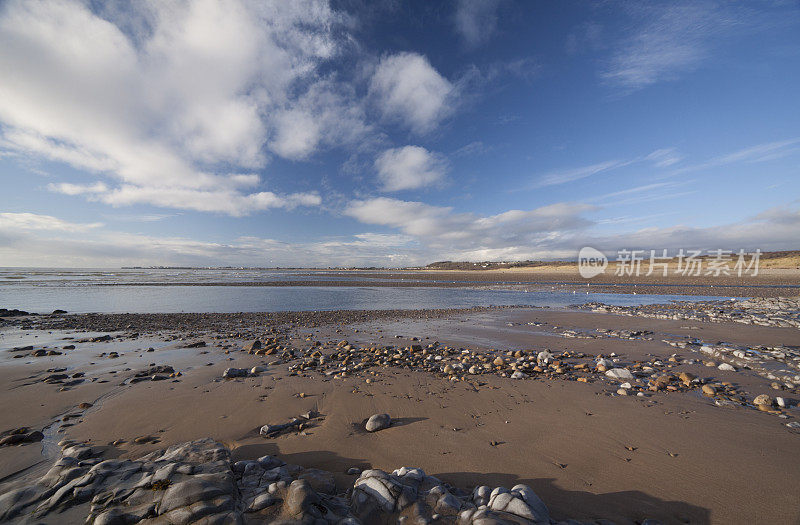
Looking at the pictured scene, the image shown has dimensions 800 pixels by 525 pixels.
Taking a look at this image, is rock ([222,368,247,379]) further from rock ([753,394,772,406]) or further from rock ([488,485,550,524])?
rock ([753,394,772,406])

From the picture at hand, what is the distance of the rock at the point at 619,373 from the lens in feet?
24.1

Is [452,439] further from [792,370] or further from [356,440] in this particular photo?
[792,370]

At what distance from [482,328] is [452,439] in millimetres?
9924

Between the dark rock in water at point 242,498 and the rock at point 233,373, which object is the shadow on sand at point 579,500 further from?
the rock at point 233,373

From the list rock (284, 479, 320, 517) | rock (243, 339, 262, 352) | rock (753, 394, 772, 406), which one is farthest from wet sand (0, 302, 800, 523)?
rock (284, 479, 320, 517)

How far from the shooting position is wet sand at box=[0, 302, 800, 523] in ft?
11.5

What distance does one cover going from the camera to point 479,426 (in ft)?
16.7

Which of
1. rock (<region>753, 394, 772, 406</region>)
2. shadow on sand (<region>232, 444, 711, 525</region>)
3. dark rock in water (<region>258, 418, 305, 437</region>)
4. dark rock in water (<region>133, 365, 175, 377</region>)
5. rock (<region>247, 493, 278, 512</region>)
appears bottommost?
dark rock in water (<region>133, 365, 175, 377</region>)

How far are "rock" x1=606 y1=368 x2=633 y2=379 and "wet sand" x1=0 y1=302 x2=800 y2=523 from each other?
1.09ft

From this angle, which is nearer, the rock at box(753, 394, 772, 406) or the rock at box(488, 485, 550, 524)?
the rock at box(488, 485, 550, 524)

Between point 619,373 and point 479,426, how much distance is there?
4.87 metres

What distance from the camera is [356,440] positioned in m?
4.73

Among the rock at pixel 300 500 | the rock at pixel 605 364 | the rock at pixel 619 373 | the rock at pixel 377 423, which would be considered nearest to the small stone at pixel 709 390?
the rock at pixel 619 373

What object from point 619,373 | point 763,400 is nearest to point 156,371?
point 619,373
